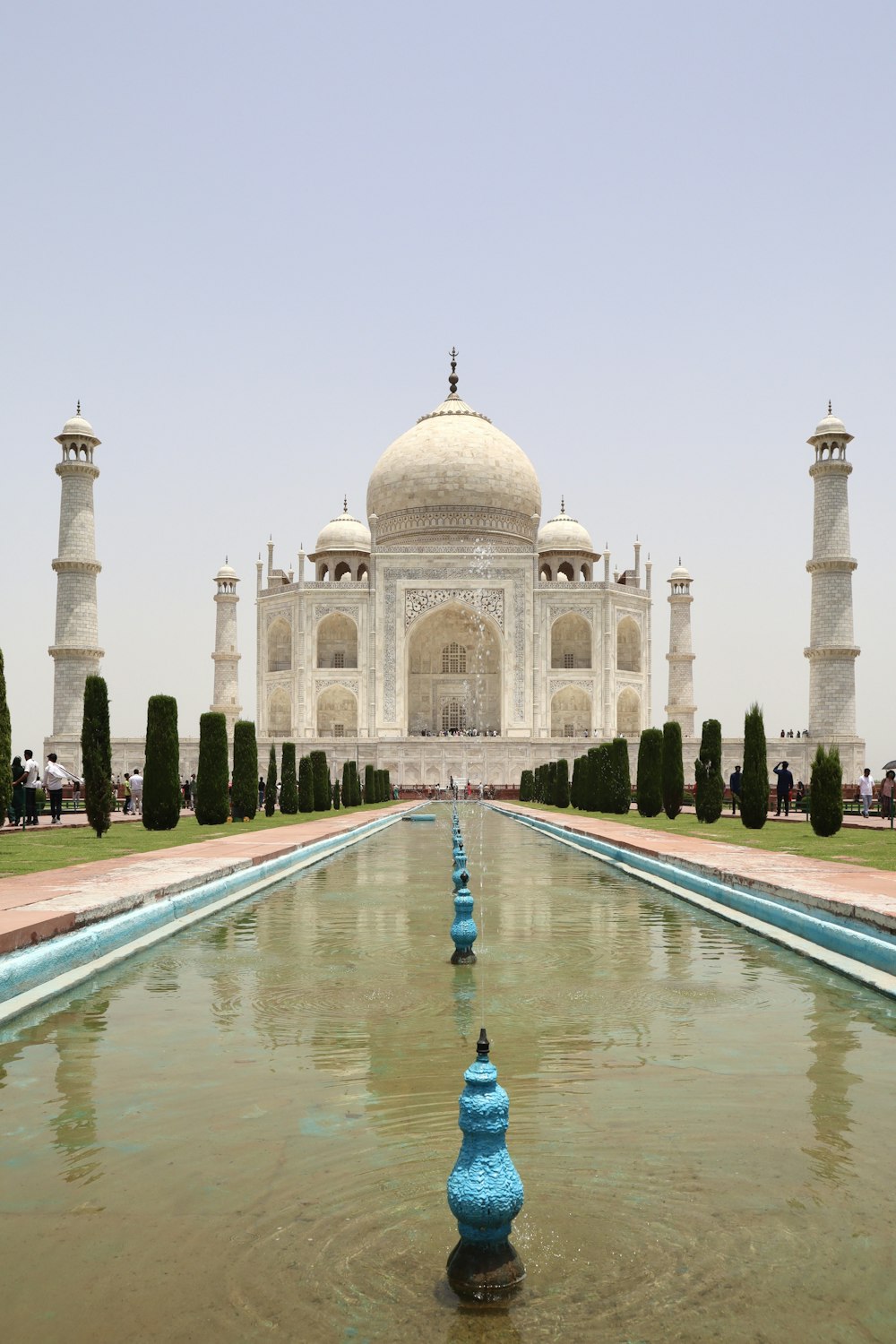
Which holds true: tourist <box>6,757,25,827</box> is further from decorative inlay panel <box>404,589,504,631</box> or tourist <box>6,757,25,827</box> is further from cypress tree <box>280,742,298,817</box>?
decorative inlay panel <box>404,589,504,631</box>

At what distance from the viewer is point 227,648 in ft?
141

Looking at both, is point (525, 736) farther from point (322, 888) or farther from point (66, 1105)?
point (66, 1105)

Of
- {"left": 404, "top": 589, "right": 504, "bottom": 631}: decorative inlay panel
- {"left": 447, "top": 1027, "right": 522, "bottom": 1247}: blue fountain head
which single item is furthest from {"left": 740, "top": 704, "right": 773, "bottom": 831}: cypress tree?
{"left": 404, "top": 589, "right": 504, "bottom": 631}: decorative inlay panel

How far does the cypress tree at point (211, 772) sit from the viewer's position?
1658 cm

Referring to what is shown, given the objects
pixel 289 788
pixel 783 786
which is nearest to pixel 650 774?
pixel 783 786

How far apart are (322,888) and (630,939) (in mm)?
2959

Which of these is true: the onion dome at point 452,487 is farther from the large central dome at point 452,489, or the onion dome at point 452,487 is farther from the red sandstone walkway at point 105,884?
the red sandstone walkway at point 105,884

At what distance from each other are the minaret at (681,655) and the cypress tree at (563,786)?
57.7 feet

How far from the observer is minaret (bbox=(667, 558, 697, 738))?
142 ft

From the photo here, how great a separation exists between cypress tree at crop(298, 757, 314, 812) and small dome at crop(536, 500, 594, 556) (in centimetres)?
2506

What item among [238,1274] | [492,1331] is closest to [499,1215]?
[492,1331]

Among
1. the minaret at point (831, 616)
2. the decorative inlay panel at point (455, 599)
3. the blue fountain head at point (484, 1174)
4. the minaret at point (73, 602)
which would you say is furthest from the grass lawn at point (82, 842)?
the decorative inlay panel at point (455, 599)

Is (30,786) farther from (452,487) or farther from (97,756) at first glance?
(452,487)

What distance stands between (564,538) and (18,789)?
33646 mm
